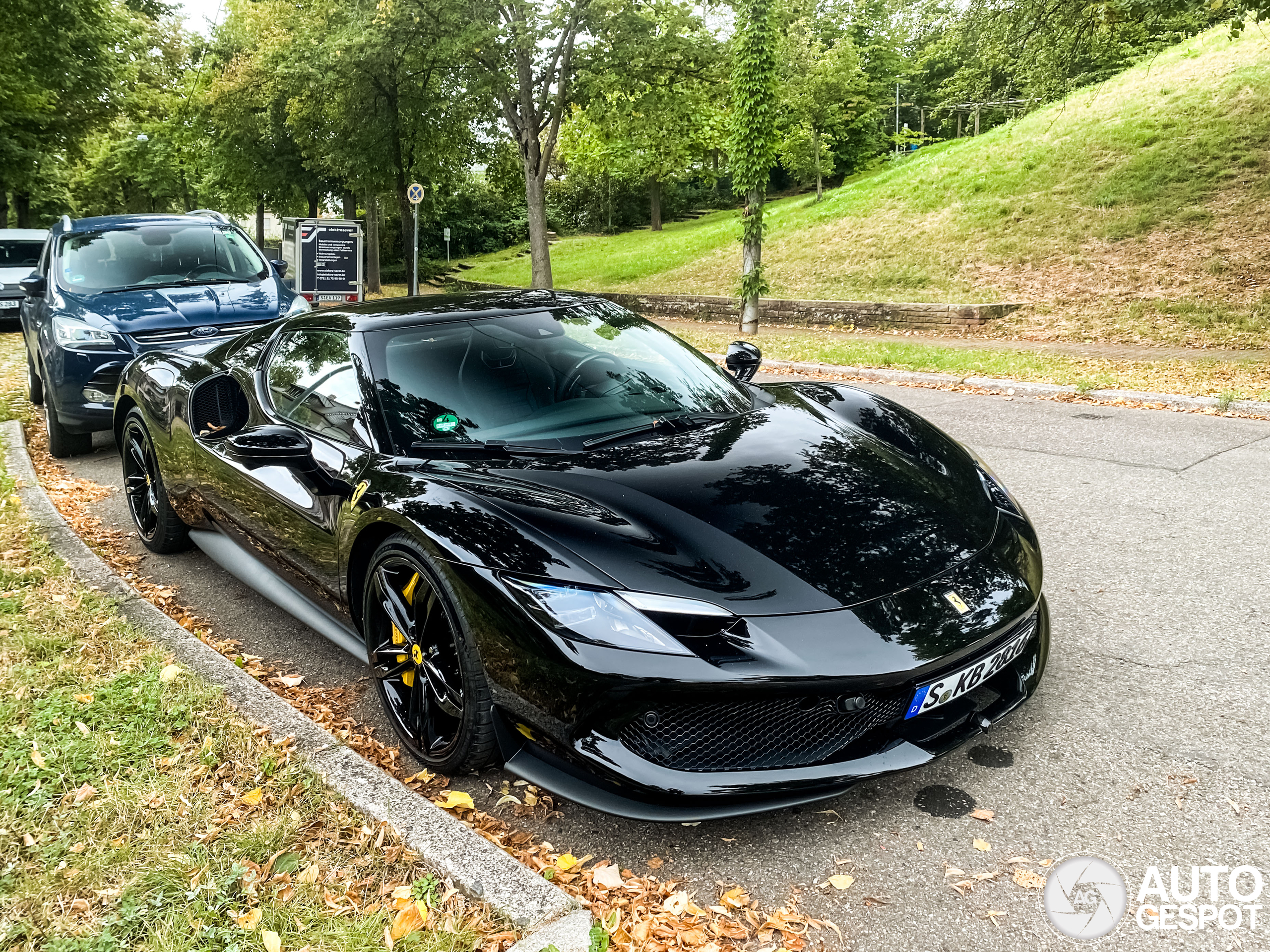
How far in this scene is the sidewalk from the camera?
36.6 ft

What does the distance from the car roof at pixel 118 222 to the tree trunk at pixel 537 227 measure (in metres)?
13.7

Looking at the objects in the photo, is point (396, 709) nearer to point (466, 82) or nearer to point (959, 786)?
point (959, 786)

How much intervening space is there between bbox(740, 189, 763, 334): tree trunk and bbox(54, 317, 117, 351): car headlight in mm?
9371

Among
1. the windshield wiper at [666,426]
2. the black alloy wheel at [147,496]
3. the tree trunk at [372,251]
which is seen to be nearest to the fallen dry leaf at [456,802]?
the windshield wiper at [666,426]

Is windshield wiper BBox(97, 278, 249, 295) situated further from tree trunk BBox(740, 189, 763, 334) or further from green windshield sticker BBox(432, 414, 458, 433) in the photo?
tree trunk BBox(740, 189, 763, 334)

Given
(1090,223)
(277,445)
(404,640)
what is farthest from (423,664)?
(1090,223)

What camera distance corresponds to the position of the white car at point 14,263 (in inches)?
693

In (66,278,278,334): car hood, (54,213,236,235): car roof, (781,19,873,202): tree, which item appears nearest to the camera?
(66,278,278,334): car hood

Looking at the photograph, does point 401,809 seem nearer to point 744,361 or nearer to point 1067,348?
point 744,361

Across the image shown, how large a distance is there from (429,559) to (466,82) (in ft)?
70.9

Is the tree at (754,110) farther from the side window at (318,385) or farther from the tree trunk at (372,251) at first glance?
the tree trunk at (372,251)

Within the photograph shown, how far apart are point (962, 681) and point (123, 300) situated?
7.47 m

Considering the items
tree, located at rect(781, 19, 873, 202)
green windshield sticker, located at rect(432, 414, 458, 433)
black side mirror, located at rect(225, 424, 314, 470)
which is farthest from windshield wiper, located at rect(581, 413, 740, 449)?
tree, located at rect(781, 19, 873, 202)

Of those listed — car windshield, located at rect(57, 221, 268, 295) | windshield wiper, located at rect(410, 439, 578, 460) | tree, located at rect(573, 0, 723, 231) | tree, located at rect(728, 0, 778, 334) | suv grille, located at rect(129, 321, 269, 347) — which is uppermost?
tree, located at rect(573, 0, 723, 231)
